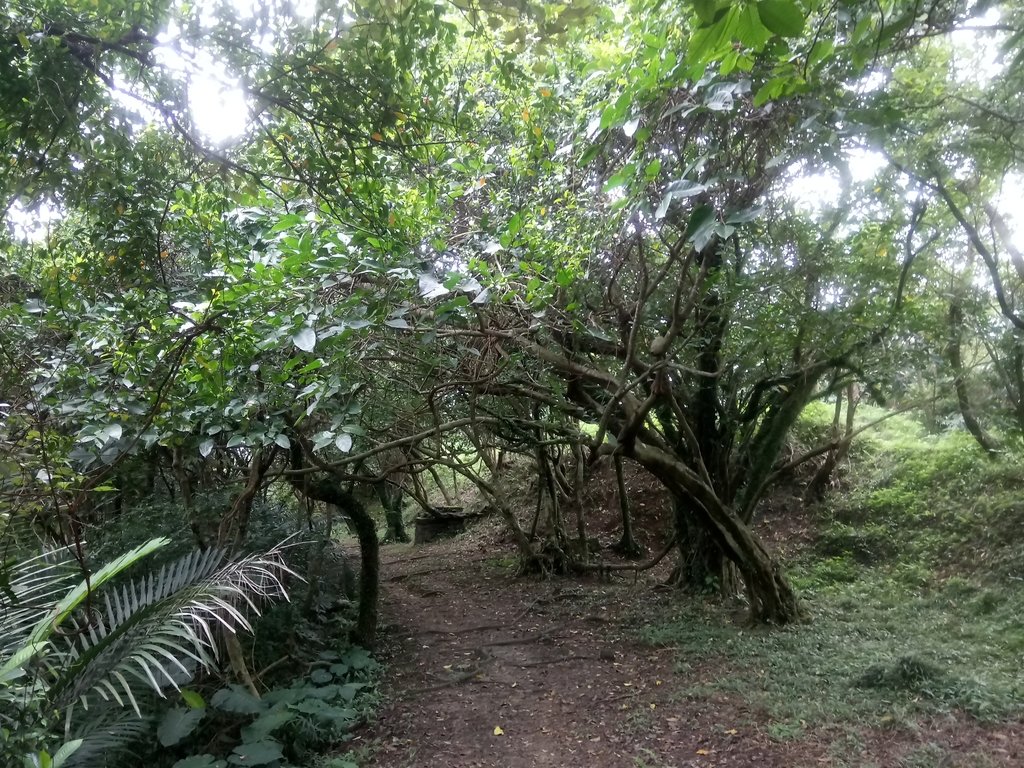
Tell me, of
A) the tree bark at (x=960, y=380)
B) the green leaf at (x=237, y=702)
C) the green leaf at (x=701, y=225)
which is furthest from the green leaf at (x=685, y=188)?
the tree bark at (x=960, y=380)

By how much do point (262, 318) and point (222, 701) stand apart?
3.23 meters

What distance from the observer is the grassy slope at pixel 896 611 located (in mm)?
4641

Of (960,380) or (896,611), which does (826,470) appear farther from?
(896,611)

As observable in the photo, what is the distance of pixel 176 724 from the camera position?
4363 mm

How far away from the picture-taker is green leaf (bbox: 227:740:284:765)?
4.26 m

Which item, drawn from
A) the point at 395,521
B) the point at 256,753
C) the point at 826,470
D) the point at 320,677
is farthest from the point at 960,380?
the point at 395,521

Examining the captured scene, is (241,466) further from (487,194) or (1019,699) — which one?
(1019,699)

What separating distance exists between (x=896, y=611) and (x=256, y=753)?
614 centimetres

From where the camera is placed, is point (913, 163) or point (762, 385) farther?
point (762, 385)

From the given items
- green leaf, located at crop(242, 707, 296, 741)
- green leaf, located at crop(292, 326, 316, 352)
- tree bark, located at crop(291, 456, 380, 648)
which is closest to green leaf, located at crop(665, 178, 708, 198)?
green leaf, located at crop(292, 326, 316, 352)

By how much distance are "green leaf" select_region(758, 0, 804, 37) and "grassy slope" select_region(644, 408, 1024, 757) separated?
4.46 m

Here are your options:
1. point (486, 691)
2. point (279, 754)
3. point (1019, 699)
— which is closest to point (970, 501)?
point (1019, 699)

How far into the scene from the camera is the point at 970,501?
8.80 meters

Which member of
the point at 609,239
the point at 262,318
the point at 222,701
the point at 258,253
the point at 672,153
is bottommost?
the point at 222,701
